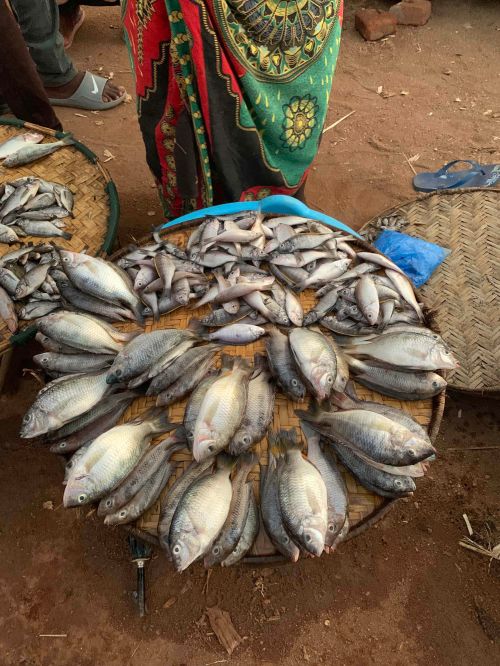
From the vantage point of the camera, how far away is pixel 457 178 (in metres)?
4.61

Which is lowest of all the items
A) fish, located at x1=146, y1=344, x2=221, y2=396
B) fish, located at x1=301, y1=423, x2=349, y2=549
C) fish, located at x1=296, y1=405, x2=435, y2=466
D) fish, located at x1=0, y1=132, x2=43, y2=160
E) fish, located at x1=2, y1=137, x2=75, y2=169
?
fish, located at x1=301, y1=423, x2=349, y2=549

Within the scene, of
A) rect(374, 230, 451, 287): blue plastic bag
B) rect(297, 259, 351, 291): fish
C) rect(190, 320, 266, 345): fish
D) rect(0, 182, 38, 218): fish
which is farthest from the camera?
rect(374, 230, 451, 287): blue plastic bag

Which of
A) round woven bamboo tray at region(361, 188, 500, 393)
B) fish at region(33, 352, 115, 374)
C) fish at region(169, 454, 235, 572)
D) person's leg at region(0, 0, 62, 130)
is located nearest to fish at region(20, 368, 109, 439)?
fish at region(33, 352, 115, 374)

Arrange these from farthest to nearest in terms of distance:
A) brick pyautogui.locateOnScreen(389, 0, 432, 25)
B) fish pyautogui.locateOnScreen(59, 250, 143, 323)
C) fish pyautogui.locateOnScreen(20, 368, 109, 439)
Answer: brick pyautogui.locateOnScreen(389, 0, 432, 25)
fish pyautogui.locateOnScreen(59, 250, 143, 323)
fish pyautogui.locateOnScreen(20, 368, 109, 439)

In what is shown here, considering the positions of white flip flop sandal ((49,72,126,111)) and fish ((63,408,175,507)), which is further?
white flip flop sandal ((49,72,126,111))

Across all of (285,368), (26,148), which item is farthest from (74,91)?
(285,368)

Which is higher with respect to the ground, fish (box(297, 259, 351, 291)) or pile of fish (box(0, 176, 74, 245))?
pile of fish (box(0, 176, 74, 245))

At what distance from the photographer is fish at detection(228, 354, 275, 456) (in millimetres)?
1958

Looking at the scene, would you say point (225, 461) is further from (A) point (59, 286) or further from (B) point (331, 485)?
(A) point (59, 286)

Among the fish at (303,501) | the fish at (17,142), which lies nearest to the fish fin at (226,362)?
the fish at (303,501)

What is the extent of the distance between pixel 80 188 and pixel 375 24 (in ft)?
17.2

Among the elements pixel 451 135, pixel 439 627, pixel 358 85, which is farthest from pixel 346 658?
pixel 358 85

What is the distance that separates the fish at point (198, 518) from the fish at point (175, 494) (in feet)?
0.19

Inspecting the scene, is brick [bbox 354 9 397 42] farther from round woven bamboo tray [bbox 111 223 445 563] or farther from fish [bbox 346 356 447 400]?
fish [bbox 346 356 447 400]
